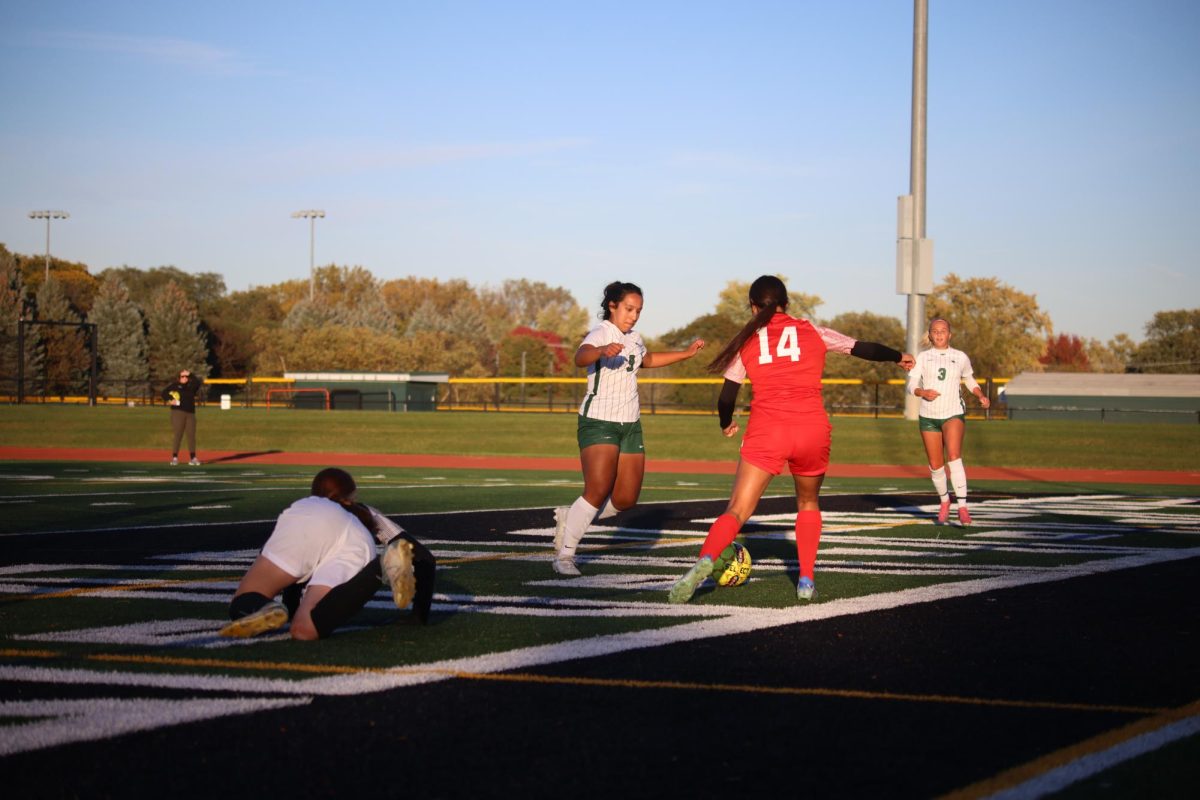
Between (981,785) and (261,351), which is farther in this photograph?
(261,351)

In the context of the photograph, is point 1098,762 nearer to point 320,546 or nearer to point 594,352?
point 320,546

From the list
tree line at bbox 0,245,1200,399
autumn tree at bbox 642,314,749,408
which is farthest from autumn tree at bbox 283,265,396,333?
autumn tree at bbox 642,314,749,408

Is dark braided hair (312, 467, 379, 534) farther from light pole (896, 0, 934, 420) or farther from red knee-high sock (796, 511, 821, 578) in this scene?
light pole (896, 0, 934, 420)

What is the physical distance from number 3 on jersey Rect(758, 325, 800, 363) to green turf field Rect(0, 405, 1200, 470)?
23.4 m

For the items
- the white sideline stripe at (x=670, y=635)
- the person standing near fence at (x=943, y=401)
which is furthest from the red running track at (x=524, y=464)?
the white sideline stripe at (x=670, y=635)

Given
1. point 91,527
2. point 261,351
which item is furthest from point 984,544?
point 261,351

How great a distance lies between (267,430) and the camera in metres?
38.8

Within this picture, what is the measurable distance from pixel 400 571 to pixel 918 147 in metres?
23.0

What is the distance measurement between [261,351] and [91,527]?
84.7 m

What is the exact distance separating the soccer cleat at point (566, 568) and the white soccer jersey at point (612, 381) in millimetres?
1022

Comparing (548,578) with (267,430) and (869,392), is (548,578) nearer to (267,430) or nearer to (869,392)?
(267,430)

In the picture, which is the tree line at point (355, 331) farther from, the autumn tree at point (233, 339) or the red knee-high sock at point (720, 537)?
the red knee-high sock at point (720, 537)

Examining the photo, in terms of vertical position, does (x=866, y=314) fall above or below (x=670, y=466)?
above

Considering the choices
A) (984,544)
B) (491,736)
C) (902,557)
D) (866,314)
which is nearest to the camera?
(491,736)
